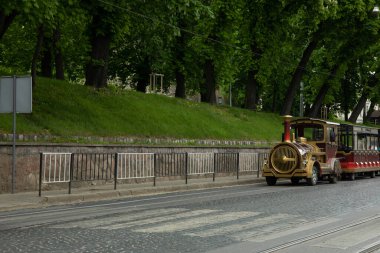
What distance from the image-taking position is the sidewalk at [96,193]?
14.2 meters

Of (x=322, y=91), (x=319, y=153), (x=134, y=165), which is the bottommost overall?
(x=134, y=165)

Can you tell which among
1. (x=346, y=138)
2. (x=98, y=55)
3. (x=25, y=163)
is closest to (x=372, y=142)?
(x=346, y=138)

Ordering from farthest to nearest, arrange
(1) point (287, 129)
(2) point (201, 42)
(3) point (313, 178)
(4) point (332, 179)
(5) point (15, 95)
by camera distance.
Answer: (2) point (201, 42) → (4) point (332, 179) → (1) point (287, 129) → (3) point (313, 178) → (5) point (15, 95)

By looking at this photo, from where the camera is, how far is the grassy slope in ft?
70.1

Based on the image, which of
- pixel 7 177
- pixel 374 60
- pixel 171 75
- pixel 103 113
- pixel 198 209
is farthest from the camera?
pixel 374 60

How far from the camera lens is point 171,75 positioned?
49.2 metres

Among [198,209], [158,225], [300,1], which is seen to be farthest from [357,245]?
[300,1]

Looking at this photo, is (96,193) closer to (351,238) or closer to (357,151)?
(351,238)

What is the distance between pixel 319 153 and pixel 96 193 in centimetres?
1136

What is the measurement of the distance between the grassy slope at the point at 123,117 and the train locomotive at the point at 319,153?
5.80 m

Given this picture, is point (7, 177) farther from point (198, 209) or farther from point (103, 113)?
point (103, 113)

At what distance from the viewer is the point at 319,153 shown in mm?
24125

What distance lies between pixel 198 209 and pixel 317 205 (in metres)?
3.23

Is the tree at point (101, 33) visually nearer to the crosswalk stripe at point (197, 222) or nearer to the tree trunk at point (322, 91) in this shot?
the crosswalk stripe at point (197, 222)
